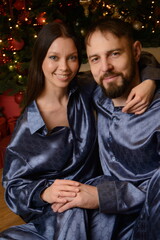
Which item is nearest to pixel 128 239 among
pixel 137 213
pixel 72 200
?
pixel 137 213

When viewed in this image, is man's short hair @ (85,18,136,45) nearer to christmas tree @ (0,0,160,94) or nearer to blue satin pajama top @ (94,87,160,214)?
blue satin pajama top @ (94,87,160,214)

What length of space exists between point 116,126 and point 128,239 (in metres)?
0.52

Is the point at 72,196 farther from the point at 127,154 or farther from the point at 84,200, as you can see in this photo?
the point at 127,154

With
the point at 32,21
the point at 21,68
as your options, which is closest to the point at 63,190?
the point at 21,68

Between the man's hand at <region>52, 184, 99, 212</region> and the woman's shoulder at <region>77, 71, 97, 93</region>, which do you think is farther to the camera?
the woman's shoulder at <region>77, 71, 97, 93</region>

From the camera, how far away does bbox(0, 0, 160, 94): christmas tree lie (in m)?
2.85

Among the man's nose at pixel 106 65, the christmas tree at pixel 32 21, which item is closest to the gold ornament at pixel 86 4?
the christmas tree at pixel 32 21

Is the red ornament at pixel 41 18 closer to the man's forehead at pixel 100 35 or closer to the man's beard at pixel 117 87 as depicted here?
the man's forehead at pixel 100 35

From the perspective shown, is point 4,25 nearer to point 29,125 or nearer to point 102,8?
point 102,8

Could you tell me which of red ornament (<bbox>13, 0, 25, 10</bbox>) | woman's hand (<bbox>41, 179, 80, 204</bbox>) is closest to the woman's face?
woman's hand (<bbox>41, 179, 80, 204</bbox>)

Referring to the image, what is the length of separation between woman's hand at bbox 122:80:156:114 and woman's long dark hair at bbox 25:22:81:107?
0.45 metres

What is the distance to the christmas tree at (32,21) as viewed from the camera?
2.85m

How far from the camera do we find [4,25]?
2852mm

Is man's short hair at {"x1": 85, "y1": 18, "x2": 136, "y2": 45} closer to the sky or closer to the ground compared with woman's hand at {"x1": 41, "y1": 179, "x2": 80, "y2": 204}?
closer to the sky
